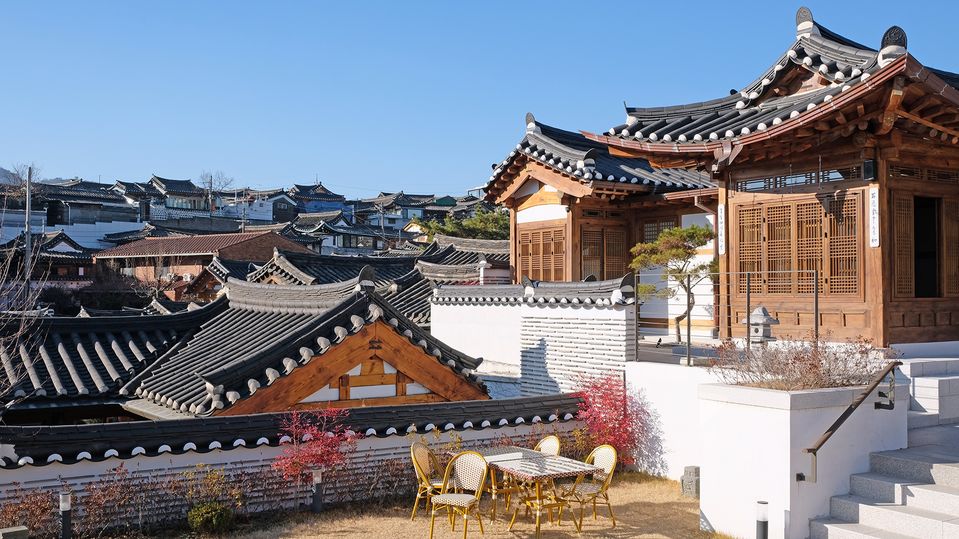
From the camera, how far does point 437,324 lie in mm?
17797

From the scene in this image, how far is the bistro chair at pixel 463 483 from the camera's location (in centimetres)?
838

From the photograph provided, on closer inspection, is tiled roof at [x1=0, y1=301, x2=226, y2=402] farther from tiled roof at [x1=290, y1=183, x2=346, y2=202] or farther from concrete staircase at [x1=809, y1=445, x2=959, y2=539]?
tiled roof at [x1=290, y1=183, x2=346, y2=202]

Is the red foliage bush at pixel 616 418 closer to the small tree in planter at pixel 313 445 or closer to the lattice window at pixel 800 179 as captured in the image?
the small tree in planter at pixel 313 445

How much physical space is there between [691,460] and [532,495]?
2.71 metres

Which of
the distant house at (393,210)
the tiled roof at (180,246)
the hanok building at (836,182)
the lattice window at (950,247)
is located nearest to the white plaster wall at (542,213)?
the hanok building at (836,182)

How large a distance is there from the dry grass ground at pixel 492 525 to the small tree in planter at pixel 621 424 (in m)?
1.36

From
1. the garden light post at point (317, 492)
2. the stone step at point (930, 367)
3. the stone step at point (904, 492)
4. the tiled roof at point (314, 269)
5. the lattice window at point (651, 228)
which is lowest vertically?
the garden light post at point (317, 492)

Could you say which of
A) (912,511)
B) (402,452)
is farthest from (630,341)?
(912,511)

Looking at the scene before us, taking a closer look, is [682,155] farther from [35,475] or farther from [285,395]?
[35,475]

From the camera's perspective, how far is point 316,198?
96750mm

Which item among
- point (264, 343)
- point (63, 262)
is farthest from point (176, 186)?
point (264, 343)

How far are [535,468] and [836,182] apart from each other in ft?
20.7

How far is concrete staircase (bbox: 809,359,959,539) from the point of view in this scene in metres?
7.48

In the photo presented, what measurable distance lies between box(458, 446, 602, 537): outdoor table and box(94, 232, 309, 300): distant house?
39.6 m
